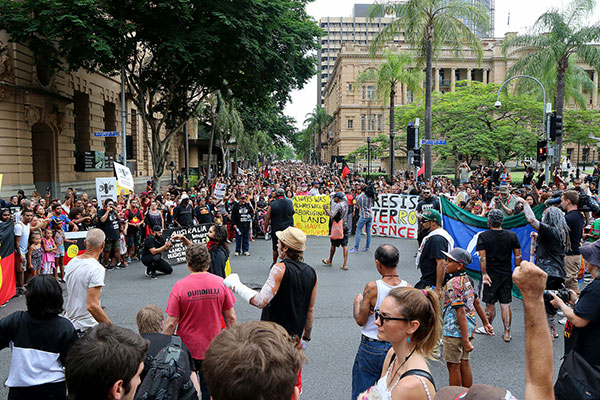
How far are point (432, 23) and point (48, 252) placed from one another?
20.4 meters

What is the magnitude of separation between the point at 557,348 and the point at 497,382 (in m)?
1.76

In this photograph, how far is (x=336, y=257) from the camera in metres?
13.0

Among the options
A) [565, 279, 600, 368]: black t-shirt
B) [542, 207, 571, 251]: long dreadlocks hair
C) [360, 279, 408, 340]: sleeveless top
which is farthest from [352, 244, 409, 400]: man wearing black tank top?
[542, 207, 571, 251]: long dreadlocks hair

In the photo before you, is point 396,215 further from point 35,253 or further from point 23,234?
point 23,234

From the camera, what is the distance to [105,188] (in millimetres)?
14383

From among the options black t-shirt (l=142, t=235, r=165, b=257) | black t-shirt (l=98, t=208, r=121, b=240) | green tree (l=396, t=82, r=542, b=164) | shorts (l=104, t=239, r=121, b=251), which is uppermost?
green tree (l=396, t=82, r=542, b=164)

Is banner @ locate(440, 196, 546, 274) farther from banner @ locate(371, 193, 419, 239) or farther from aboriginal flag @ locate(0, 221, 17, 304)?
aboriginal flag @ locate(0, 221, 17, 304)

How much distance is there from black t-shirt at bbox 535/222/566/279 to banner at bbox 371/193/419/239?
922 centimetres

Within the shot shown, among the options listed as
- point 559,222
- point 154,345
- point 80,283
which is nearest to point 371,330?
point 154,345

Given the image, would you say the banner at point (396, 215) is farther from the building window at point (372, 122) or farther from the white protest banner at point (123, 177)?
the building window at point (372, 122)

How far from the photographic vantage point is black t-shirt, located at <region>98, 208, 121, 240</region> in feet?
38.1

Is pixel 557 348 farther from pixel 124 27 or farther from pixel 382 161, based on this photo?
pixel 382 161

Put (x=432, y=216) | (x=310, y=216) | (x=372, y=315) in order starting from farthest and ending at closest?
(x=310, y=216), (x=432, y=216), (x=372, y=315)

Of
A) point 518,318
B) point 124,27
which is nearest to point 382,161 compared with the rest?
point 124,27
